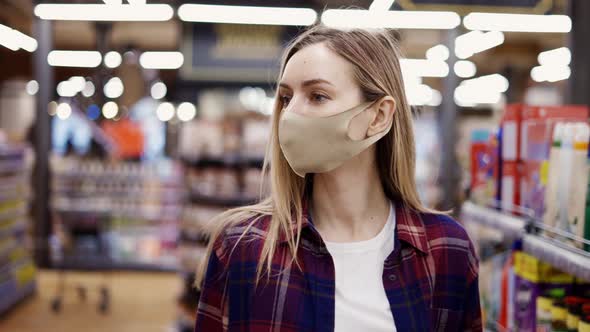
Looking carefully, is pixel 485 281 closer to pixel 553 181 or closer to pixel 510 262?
pixel 510 262

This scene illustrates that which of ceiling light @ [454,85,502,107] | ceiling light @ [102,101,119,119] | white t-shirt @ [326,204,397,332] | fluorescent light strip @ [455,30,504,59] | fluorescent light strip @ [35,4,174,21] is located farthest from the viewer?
ceiling light @ [454,85,502,107]

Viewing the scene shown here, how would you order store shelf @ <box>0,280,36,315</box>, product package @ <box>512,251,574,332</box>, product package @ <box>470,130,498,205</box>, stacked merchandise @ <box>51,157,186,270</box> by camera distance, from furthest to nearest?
stacked merchandise @ <box>51,157,186,270</box> → store shelf @ <box>0,280,36,315</box> → product package @ <box>470,130,498,205</box> → product package @ <box>512,251,574,332</box>

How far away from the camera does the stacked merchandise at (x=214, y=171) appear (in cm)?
711

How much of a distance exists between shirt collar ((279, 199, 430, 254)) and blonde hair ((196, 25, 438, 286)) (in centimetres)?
1

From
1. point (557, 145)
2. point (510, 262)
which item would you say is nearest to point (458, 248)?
point (557, 145)

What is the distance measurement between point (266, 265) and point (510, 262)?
4.02ft

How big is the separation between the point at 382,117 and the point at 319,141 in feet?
0.60

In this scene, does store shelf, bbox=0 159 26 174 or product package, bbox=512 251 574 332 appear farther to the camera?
store shelf, bbox=0 159 26 174

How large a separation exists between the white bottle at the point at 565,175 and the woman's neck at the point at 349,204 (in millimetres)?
631

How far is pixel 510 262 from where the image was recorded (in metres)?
2.52

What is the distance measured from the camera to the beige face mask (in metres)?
1.69

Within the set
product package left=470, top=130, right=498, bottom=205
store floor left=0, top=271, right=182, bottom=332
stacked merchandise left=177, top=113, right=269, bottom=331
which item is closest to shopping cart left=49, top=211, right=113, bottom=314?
store floor left=0, top=271, right=182, bottom=332

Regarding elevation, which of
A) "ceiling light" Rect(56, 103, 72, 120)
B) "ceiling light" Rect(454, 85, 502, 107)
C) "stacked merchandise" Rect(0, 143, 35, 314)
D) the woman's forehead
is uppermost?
"ceiling light" Rect(454, 85, 502, 107)

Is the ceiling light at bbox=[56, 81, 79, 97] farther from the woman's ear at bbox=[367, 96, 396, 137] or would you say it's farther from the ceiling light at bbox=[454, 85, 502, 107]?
the woman's ear at bbox=[367, 96, 396, 137]
